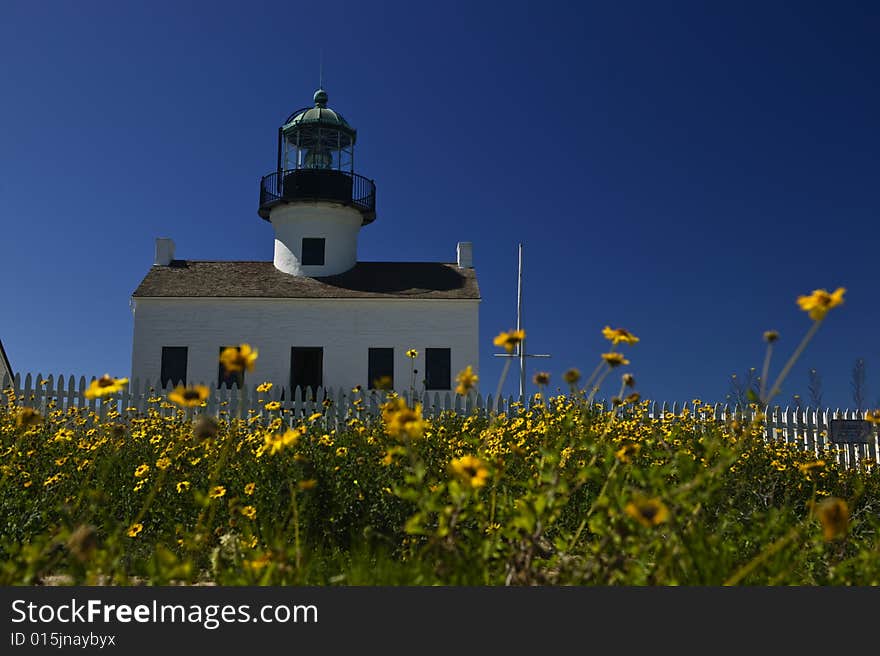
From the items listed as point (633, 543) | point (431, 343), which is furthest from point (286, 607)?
point (431, 343)

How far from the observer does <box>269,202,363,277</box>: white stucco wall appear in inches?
1019

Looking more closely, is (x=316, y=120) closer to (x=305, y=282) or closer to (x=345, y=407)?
(x=305, y=282)

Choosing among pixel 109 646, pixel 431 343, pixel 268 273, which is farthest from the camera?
pixel 268 273

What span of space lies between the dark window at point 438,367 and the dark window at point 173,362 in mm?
7455

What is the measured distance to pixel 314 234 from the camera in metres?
25.9

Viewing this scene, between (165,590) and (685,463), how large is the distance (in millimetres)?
1687

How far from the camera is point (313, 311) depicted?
23.8 meters

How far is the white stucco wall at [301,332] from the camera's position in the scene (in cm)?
2353

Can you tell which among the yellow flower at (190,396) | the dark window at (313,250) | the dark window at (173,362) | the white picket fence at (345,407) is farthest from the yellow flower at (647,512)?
the dark window at (313,250)

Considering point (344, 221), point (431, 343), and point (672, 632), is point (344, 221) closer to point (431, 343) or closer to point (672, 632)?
point (431, 343)

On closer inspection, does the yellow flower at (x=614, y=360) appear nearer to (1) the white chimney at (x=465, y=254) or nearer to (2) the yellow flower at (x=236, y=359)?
(2) the yellow flower at (x=236, y=359)

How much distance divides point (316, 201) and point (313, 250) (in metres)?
1.63

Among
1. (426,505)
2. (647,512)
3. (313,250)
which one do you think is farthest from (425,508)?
(313,250)

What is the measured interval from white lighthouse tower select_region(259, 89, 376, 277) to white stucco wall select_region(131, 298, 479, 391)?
8.75ft
